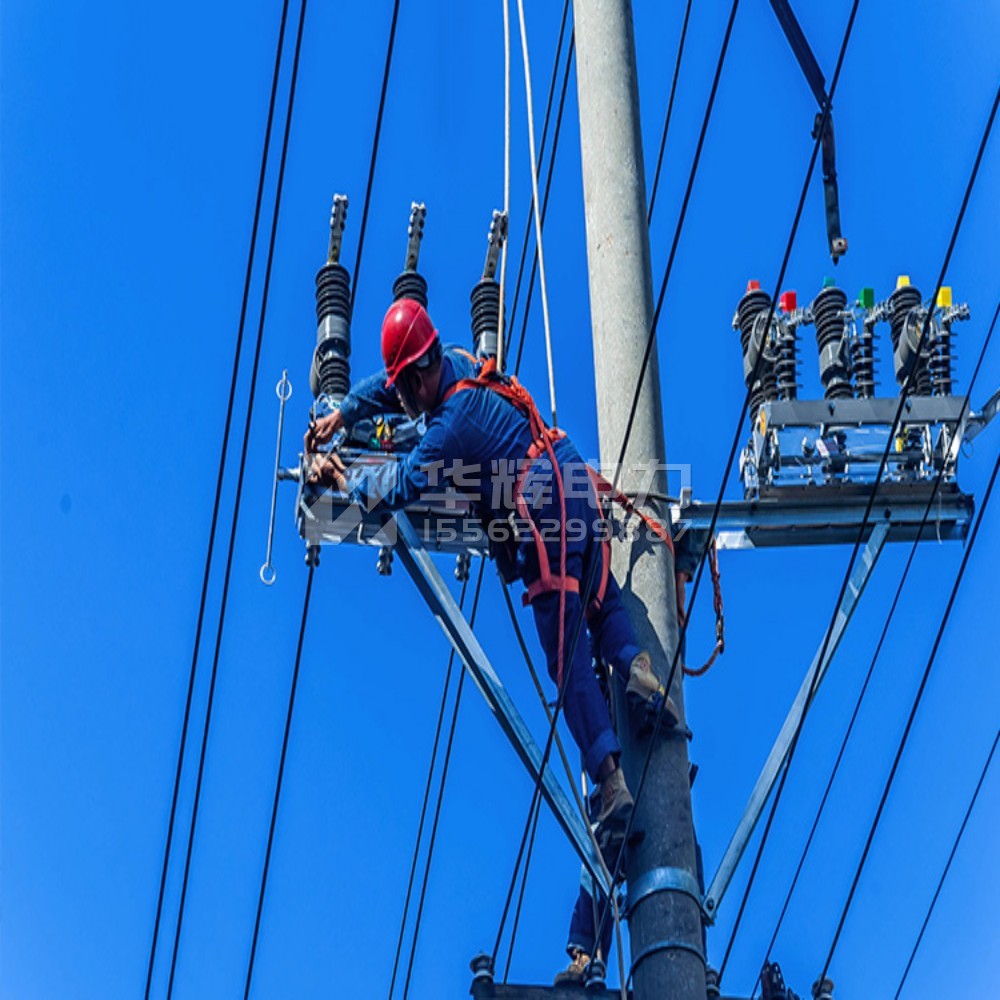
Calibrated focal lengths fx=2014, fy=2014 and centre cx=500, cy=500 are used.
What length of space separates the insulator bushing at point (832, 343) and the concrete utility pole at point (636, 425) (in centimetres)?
137

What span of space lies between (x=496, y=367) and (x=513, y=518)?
0.73 m

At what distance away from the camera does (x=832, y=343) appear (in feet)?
26.5

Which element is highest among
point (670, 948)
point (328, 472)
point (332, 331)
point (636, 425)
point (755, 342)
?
point (755, 342)

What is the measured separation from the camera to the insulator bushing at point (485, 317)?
26.0ft

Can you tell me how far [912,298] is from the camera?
817 cm

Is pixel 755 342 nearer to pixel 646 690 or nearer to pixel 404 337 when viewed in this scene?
pixel 404 337

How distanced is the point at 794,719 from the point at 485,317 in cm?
216

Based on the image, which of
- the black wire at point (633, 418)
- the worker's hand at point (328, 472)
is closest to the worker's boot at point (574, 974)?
the black wire at point (633, 418)

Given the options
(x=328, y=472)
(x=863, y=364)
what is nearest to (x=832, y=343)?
(x=863, y=364)

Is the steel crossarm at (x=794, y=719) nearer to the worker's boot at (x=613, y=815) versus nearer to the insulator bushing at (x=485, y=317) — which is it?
the worker's boot at (x=613, y=815)

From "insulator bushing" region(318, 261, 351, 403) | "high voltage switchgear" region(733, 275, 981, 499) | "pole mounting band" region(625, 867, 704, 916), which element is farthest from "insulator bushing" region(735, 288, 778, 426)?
"pole mounting band" region(625, 867, 704, 916)

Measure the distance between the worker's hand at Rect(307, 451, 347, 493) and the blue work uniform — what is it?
0.33 feet

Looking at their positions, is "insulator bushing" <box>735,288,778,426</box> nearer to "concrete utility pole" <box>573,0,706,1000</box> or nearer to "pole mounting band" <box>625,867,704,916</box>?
"concrete utility pole" <box>573,0,706,1000</box>

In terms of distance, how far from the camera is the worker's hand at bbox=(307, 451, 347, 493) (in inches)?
279
